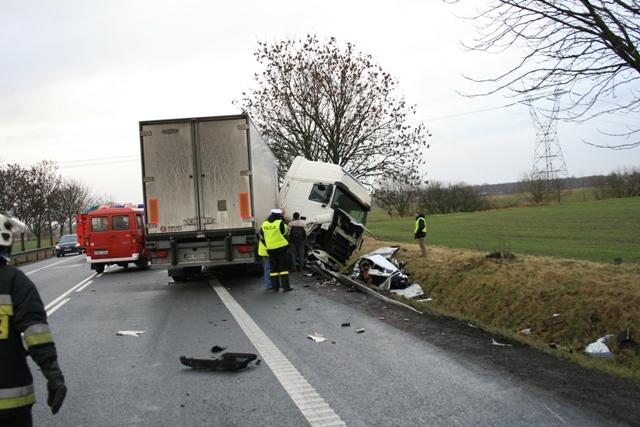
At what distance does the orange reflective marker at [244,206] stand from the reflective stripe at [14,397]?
9883 millimetres

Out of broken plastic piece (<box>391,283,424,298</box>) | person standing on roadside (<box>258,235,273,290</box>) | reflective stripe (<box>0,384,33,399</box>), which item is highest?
reflective stripe (<box>0,384,33,399</box>)

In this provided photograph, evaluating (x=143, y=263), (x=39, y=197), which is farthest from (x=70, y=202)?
(x=143, y=263)

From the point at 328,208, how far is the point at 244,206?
4.56m

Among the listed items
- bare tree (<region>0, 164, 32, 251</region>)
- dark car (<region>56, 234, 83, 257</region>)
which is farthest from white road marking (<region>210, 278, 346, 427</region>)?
bare tree (<region>0, 164, 32, 251</region>)

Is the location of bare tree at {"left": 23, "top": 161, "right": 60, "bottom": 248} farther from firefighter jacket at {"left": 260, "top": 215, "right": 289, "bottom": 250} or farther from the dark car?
firefighter jacket at {"left": 260, "top": 215, "right": 289, "bottom": 250}

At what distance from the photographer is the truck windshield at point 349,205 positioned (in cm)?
1727

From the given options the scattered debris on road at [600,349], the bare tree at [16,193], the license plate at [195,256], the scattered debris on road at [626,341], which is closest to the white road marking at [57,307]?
the license plate at [195,256]

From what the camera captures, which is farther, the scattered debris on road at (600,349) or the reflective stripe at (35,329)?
the scattered debris on road at (600,349)

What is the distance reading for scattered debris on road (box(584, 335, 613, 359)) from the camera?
26.2 ft

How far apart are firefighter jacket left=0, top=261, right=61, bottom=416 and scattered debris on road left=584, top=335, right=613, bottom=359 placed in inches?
288

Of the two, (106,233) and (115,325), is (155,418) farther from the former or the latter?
(106,233)

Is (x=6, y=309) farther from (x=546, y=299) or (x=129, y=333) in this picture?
(x=546, y=299)

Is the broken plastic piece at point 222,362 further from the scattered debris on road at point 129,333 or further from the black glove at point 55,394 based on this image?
the black glove at point 55,394

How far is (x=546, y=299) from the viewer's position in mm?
10930
